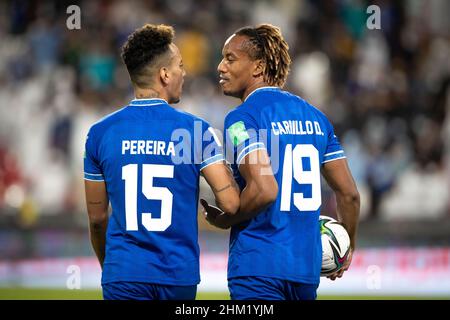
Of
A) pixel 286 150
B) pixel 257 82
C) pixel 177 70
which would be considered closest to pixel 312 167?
pixel 286 150

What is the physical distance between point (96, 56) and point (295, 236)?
8658 millimetres

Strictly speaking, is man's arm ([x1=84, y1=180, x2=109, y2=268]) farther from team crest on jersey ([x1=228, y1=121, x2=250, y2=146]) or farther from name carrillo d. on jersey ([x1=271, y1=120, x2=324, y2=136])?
name carrillo d. on jersey ([x1=271, y1=120, x2=324, y2=136])

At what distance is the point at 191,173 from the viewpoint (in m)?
4.80

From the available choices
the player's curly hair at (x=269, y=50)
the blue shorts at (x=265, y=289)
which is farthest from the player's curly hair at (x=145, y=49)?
the blue shorts at (x=265, y=289)

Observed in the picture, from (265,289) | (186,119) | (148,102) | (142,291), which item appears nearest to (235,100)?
(148,102)

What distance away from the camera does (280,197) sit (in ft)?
16.2

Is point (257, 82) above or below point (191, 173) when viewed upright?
above

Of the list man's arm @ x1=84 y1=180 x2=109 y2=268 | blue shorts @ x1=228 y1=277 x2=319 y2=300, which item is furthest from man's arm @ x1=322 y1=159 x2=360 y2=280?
man's arm @ x1=84 y1=180 x2=109 y2=268

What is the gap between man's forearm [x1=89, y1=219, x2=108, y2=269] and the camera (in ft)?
16.5

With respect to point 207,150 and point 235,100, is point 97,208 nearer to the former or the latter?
point 207,150

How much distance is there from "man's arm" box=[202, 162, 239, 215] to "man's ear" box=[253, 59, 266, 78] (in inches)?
24.6

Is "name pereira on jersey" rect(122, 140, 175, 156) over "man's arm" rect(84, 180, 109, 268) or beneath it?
over

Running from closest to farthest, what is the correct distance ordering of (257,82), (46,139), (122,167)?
1. (122,167)
2. (257,82)
3. (46,139)

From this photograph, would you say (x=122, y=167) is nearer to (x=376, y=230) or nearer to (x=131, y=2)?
(x=376, y=230)
